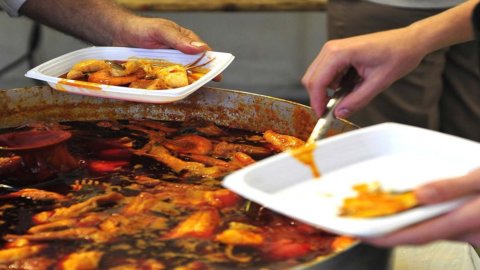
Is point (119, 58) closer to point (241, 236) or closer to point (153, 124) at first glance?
point (153, 124)

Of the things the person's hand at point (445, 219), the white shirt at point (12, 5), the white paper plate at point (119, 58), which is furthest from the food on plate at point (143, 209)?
the white shirt at point (12, 5)

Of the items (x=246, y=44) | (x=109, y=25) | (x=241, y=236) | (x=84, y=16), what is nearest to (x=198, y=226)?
(x=241, y=236)

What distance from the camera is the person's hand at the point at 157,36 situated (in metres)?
2.03

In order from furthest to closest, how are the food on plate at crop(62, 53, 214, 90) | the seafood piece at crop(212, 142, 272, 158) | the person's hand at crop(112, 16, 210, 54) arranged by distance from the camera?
the person's hand at crop(112, 16, 210, 54) → the food on plate at crop(62, 53, 214, 90) → the seafood piece at crop(212, 142, 272, 158)

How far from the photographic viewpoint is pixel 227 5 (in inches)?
154

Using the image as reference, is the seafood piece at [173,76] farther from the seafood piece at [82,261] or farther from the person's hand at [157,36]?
the seafood piece at [82,261]

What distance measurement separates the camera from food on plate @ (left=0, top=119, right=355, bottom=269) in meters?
1.25

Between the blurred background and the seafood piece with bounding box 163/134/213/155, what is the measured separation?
2884 millimetres

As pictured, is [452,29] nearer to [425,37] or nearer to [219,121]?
[425,37]

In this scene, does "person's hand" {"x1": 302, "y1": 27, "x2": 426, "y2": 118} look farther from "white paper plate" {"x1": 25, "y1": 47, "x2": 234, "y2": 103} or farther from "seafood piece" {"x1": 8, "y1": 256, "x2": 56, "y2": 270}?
Answer: "seafood piece" {"x1": 8, "y1": 256, "x2": 56, "y2": 270}

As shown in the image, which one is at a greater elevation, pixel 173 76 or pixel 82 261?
pixel 173 76

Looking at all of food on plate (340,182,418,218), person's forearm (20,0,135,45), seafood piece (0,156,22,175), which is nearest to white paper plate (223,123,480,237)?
food on plate (340,182,418,218)

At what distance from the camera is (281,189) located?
1.14 m

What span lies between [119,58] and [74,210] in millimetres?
795
